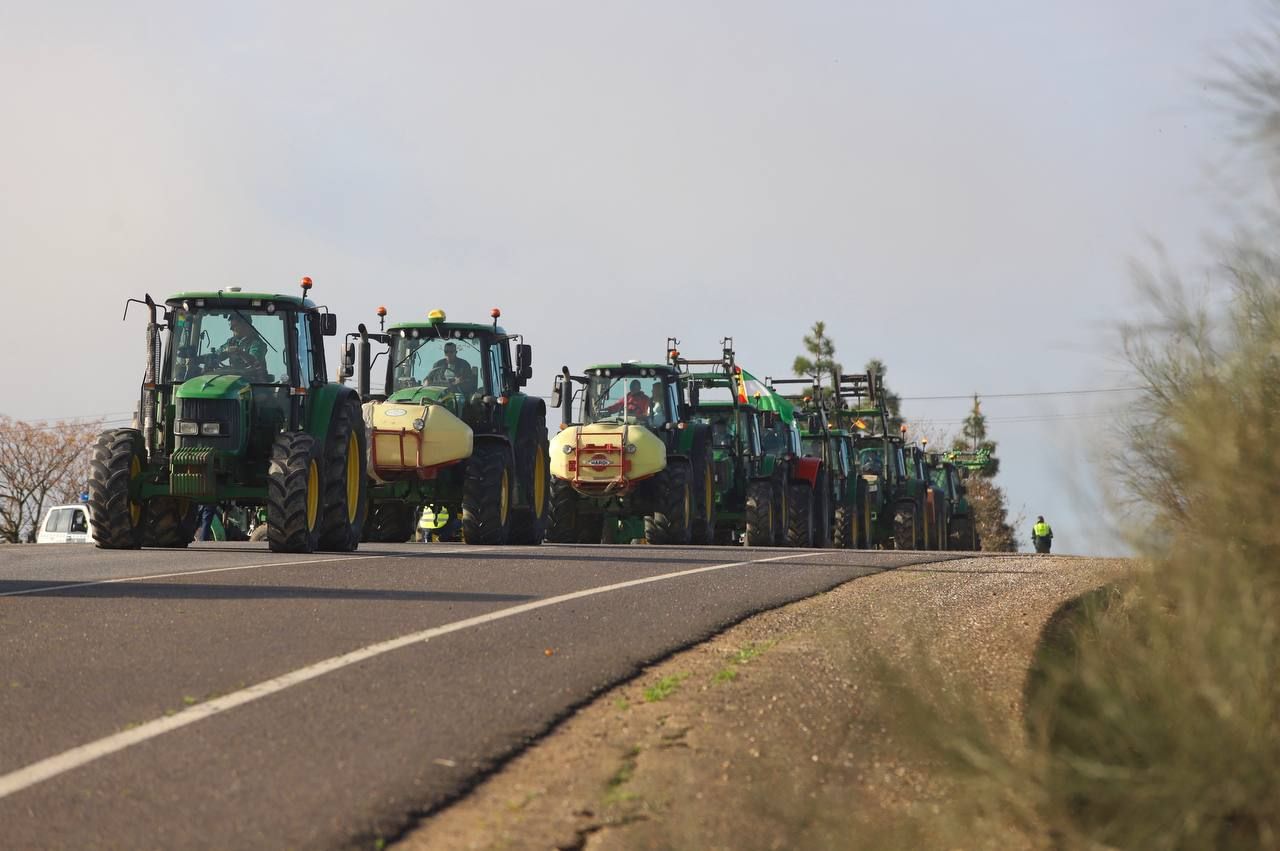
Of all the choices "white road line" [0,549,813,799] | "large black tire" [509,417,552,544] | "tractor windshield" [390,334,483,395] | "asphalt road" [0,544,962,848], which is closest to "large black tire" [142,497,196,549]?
"tractor windshield" [390,334,483,395]

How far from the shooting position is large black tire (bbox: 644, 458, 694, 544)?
1091 inches

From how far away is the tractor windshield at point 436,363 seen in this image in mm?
24031

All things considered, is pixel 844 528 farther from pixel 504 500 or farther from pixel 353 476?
pixel 353 476

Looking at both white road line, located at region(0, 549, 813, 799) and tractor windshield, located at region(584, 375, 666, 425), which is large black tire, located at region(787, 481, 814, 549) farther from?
white road line, located at region(0, 549, 813, 799)

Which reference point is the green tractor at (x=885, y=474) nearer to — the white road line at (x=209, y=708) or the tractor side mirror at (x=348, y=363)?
the tractor side mirror at (x=348, y=363)

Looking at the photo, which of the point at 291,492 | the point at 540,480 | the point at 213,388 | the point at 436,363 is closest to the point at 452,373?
the point at 436,363

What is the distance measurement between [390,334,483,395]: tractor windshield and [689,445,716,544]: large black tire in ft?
18.1

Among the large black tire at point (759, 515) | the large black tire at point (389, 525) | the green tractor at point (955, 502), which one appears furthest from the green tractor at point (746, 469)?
the green tractor at point (955, 502)

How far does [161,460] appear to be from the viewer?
1948 centimetres

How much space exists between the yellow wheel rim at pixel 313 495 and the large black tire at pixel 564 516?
8782 mm

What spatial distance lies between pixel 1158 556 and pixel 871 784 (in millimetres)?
1586

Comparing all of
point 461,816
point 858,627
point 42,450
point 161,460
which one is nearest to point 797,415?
point 161,460

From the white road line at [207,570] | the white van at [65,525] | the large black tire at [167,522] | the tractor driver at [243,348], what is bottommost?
the white road line at [207,570]

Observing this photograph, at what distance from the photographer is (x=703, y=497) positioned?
2945 cm
